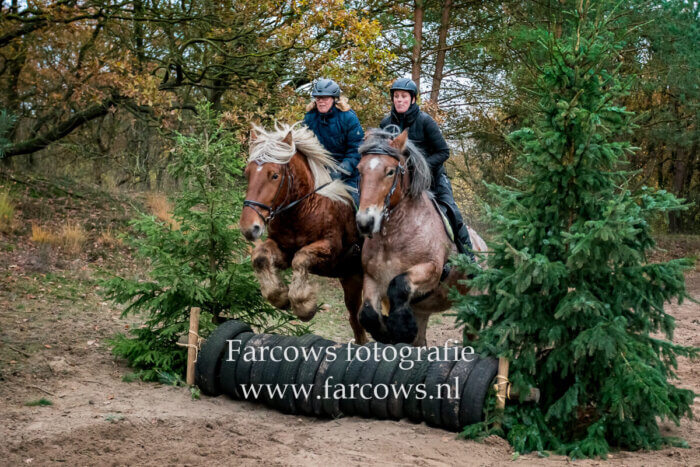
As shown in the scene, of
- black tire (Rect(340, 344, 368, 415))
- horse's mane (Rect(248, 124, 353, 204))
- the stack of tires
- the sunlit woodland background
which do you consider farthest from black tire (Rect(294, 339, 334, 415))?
the sunlit woodland background

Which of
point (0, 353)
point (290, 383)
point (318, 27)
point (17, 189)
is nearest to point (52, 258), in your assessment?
point (17, 189)

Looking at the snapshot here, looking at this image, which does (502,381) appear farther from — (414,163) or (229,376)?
(229,376)

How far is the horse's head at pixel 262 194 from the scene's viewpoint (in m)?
5.42

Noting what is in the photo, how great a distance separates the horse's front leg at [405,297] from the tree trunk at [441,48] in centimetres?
1068

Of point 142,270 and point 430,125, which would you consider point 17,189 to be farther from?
point 430,125

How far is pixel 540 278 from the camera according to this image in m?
4.34

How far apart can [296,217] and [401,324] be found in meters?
1.45

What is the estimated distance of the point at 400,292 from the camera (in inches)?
217

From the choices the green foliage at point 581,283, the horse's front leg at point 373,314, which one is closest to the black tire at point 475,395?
the green foliage at point 581,283

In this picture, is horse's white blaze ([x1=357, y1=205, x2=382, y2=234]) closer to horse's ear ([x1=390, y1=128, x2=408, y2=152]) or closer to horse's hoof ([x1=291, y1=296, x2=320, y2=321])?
horse's ear ([x1=390, y1=128, x2=408, y2=152])

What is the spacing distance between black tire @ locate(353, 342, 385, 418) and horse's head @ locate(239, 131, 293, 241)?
1.40m

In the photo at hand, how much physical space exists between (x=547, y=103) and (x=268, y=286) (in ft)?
9.42

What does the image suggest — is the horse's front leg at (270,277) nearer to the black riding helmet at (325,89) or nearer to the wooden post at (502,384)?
the black riding helmet at (325,89)

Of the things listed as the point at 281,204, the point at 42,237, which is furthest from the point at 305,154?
the point at 42,237
